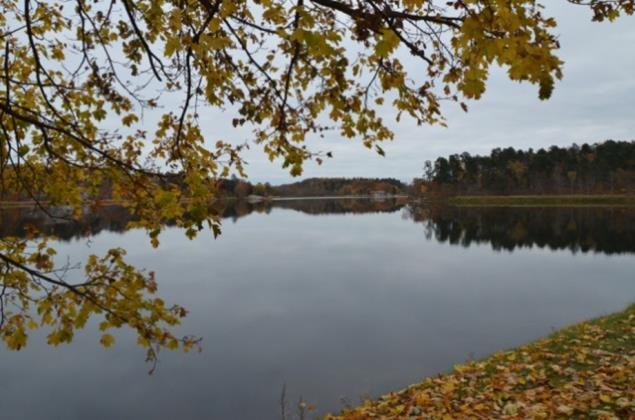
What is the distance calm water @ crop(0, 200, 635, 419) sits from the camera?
12.9m

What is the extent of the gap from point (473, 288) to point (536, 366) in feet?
53.7

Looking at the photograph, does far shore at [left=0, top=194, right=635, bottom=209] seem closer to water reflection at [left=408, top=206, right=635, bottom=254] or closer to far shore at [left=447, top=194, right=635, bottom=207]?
far shore at [left=447, top=194, right=635, bottom=207]

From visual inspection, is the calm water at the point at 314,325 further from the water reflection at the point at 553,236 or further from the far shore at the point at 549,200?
the far shore at the point at 549,200

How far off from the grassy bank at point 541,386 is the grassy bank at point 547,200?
105m

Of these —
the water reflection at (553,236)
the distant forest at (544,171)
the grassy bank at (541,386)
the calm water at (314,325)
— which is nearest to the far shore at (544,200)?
the distant forest at (544,171)

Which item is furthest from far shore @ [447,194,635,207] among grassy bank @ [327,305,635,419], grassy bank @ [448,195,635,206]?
grassy bank @ [327,305,635,419]

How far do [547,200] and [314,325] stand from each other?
380ft

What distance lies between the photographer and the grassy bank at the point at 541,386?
6539mm

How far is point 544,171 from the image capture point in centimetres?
13488

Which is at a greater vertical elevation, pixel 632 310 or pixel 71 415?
pixel 632 310

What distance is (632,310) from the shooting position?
13.5 meters

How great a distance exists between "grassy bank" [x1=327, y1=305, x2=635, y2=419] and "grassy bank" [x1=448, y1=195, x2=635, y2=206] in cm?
10505

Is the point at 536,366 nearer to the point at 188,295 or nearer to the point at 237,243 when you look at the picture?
the point at 188,295

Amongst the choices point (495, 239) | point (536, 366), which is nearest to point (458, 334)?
point (536, 366)
